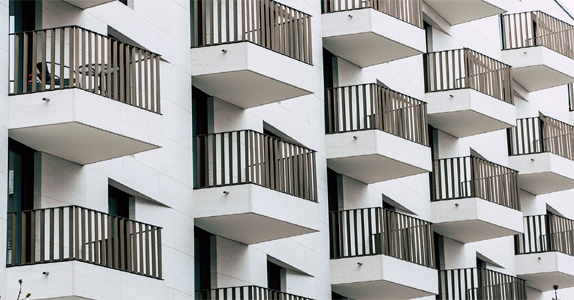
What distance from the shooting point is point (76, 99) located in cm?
Answer: 2002

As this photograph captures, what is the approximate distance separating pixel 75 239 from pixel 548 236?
22.0 meters

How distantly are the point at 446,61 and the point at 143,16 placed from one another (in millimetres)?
12920

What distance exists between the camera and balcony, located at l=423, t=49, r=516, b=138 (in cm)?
3484

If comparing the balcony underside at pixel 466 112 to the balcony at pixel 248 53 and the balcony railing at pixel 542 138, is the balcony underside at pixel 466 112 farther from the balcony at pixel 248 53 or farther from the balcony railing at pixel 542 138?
the balcony at pixel 248 53

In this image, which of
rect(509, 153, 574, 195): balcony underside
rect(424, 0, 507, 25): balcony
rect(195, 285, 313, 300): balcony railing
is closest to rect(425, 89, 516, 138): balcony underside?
rect(424, 0, 507, 25): balcony

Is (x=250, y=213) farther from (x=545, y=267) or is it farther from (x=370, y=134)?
(x=545, y=267)

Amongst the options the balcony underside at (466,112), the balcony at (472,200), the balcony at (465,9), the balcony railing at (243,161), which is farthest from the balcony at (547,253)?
the balcony railing at (243,161)

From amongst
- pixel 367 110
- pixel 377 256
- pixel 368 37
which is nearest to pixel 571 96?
pixel 368 37

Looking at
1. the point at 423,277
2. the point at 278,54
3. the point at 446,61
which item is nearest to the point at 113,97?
the point at 278,54

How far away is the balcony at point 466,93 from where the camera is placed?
34.8 metres

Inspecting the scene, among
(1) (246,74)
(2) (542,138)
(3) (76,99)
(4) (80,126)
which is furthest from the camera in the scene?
(2) (542,138)

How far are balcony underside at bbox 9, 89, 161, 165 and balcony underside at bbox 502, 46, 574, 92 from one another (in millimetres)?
20670

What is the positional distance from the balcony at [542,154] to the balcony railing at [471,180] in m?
3.75

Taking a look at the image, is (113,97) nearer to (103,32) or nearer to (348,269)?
(103,32)
